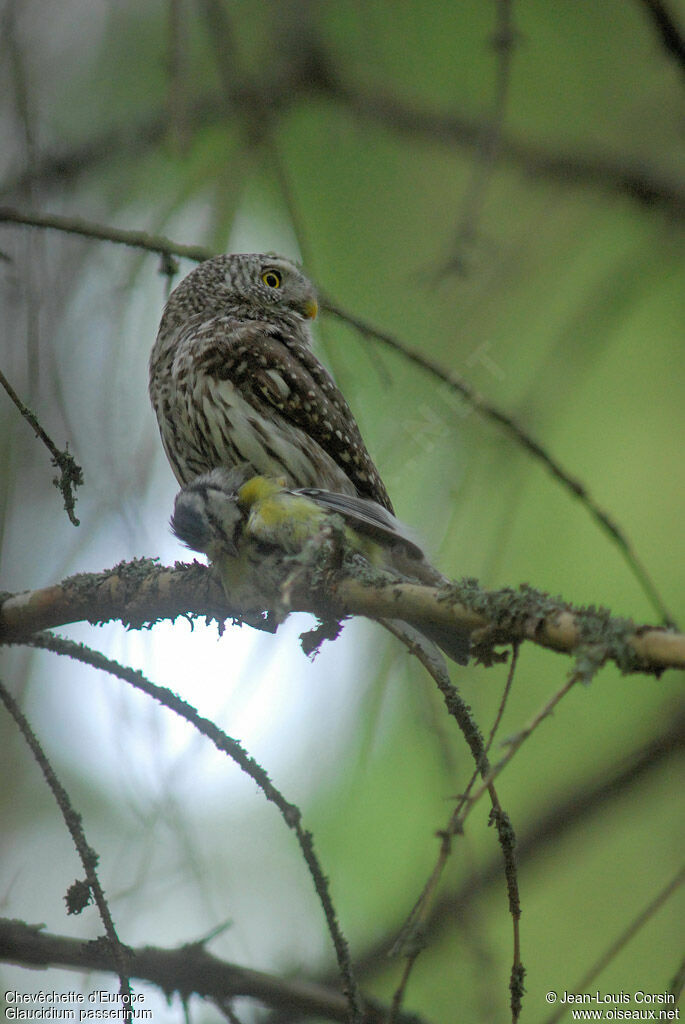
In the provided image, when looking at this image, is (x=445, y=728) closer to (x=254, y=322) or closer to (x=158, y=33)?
(x=254, y=322)

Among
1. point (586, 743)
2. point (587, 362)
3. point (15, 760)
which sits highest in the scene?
point (587, 362)

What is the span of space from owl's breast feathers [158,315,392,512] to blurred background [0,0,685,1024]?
19 centimetres

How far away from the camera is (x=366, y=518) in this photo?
9.00ft

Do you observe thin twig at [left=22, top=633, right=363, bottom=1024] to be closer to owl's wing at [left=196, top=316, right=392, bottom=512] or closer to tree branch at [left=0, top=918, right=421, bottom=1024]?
tree branch at [left=0, top=918, right=421, bottom=1024]

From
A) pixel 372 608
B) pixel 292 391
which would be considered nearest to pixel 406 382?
pixel 292 391

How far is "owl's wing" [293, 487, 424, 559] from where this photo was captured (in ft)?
8.96

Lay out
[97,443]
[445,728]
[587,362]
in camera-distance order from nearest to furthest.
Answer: [445,728] < [97,443] < [587,362]

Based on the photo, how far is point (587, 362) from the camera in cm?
354

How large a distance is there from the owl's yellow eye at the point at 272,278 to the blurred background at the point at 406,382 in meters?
0.28

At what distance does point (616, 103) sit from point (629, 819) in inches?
118

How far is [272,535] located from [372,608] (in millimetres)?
674

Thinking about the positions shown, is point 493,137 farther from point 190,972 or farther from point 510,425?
point 190,972

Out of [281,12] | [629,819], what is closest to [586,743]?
[629,819]

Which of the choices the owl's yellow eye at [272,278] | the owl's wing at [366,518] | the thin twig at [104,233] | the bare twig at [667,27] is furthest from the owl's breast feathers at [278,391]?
the bare twig at [667,27]
